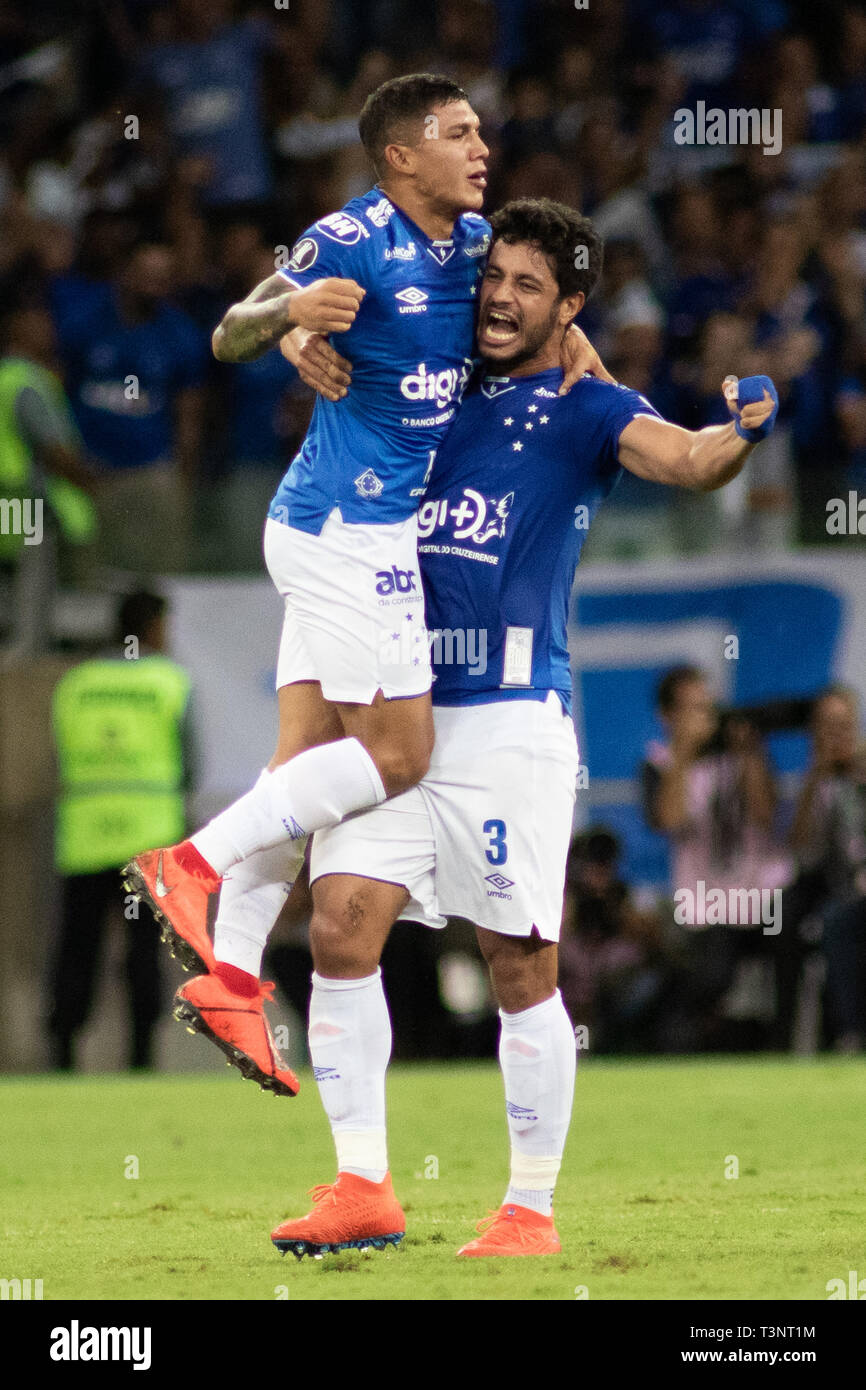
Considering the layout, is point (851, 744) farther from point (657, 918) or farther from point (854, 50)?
point (854, 50)

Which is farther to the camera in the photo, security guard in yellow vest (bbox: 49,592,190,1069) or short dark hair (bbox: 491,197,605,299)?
security guard in yellow vest (bbox: 49,592,190,1069)

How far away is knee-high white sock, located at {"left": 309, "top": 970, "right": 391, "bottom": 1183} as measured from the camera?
4984 mm

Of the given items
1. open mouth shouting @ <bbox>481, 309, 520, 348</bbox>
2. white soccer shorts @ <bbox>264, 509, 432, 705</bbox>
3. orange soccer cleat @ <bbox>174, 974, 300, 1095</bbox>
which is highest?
open mouth shouting @ <bbox>481, 309, 520, 348</bbox>

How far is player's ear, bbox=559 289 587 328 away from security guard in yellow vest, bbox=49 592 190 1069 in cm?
514

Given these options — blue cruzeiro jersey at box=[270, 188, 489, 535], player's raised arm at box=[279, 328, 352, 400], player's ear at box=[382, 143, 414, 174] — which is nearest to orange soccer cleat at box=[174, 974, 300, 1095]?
blue cruzeiro jersey at box=[270, 188, 489, 535]

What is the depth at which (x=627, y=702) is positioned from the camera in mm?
10617

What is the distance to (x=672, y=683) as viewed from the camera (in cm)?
1027

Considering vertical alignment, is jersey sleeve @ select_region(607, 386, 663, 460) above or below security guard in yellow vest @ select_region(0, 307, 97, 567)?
below

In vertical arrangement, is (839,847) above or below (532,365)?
below

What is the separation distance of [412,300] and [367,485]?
0.47m

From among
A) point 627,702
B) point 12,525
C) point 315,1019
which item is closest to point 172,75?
point 12,525

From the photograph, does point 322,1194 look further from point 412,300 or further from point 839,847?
point 839,847

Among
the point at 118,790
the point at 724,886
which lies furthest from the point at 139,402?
the point at 724,886

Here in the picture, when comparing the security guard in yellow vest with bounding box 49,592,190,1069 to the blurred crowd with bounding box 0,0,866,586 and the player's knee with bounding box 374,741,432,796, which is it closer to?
the blurred crowd with bounding box 0,0,866,586
